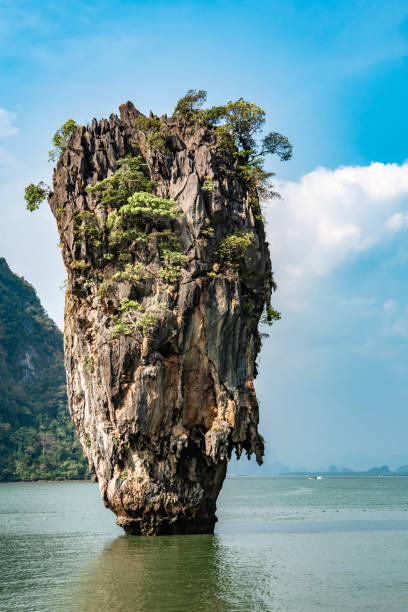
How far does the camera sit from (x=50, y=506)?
51438 millimetres

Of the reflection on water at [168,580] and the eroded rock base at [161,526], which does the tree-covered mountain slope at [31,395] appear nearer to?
the eroded rock base at [161,526]

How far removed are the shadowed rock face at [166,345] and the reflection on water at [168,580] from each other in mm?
2075

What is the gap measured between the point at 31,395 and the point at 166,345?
101018 mm

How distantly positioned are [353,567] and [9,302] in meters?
120

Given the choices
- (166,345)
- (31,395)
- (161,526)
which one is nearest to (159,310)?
(166,345)

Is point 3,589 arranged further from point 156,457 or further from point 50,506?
point 50,506

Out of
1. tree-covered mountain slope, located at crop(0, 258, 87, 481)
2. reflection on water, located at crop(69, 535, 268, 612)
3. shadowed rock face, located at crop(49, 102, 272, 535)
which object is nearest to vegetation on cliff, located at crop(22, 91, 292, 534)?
shadowed rock face, located at crop(49, 102, 272, 535)

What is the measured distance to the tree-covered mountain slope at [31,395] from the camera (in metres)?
97.6

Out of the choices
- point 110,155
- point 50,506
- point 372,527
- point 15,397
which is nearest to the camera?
point 110,155

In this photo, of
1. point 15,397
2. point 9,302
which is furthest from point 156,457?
point 9,302

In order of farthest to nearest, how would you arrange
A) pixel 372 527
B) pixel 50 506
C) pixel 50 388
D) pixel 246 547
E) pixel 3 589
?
pixel 50 388
pixel 50 506
pixel 372 527
pixel 246 547
pixel 3 589

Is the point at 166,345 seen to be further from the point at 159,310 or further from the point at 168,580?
the point at 168,580

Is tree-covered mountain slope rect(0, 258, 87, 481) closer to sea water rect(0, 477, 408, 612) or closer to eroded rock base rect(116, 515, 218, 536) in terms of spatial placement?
sea water rect(0, 477, 408, 612)

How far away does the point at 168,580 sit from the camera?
1706cm
